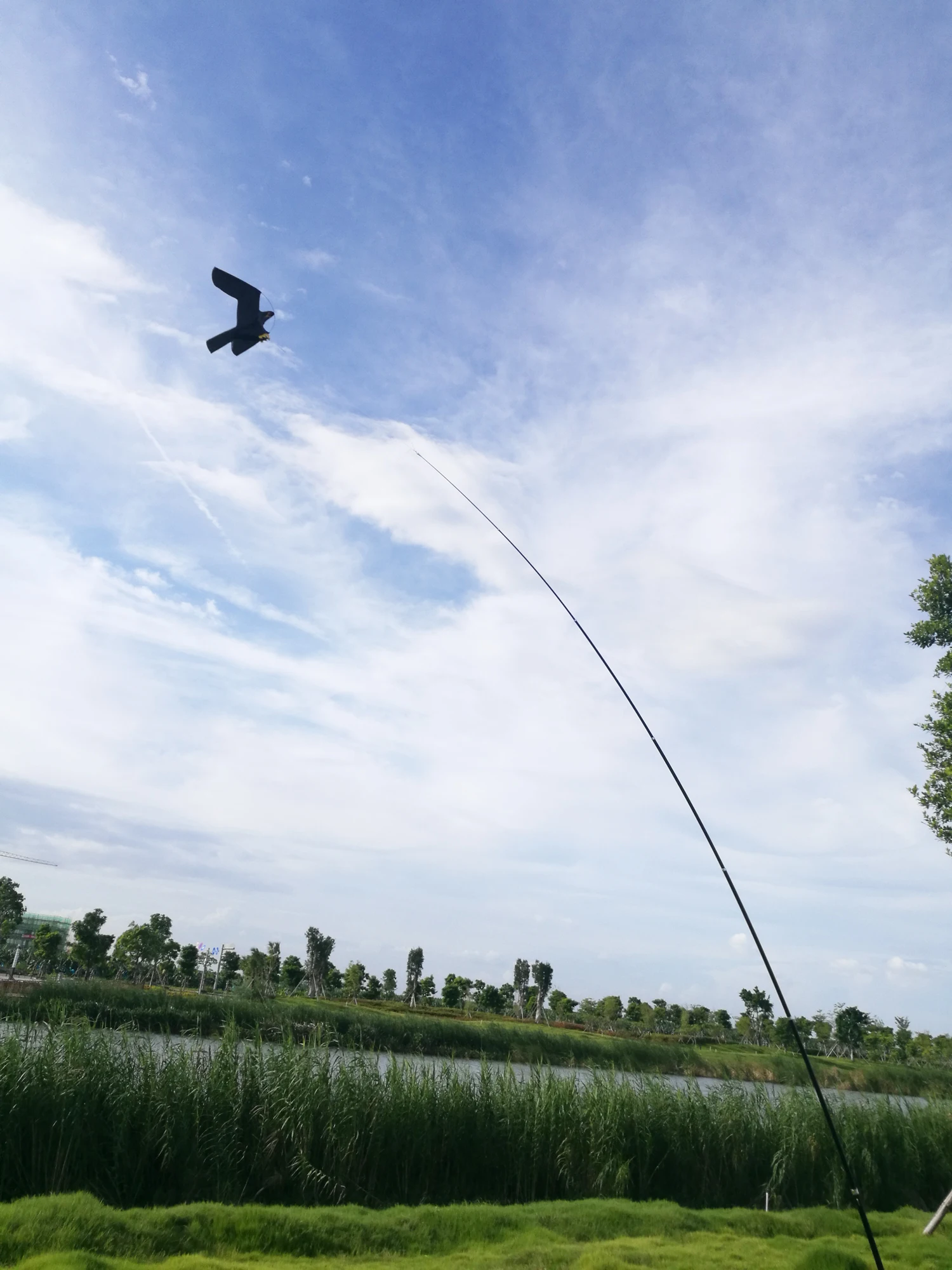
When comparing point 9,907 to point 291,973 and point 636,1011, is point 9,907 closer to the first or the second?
point 291,973

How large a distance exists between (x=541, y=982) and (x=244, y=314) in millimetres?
88729

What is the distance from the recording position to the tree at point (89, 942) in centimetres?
6266

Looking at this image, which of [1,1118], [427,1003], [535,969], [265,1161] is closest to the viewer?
[1,1118]

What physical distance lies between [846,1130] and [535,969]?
78.3 meters

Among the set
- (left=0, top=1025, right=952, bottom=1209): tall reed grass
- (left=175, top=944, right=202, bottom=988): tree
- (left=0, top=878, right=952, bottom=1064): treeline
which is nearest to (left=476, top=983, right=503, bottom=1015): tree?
(left=0, top=878, right=952, bottom=1064): treeline

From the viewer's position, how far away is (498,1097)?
12422 millimetres

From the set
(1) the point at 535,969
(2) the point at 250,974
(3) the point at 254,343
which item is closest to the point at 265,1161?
(3) the point at 254,343

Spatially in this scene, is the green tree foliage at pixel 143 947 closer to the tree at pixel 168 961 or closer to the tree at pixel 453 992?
the tree at pixel 168 961

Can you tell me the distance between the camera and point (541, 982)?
289 feet

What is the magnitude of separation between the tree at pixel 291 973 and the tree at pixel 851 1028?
4784 centimetres

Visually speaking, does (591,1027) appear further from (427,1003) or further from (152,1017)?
(152,1017)

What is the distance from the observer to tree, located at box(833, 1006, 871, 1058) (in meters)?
79.8

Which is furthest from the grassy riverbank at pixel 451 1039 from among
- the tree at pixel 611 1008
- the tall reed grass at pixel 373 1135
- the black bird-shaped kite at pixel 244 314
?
the tree at pixel 611 1008

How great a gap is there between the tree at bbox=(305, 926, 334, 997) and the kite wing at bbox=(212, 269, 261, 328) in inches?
2938
